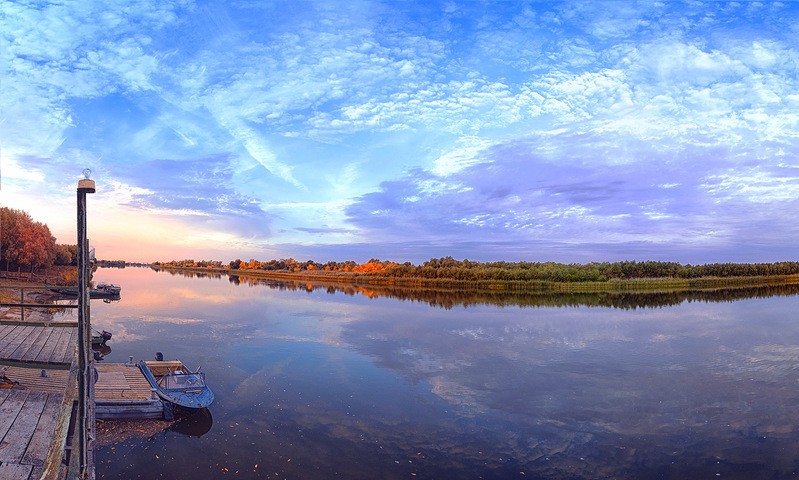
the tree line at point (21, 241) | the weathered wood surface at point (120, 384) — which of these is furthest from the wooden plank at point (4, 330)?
the tree line at point (21, 241)

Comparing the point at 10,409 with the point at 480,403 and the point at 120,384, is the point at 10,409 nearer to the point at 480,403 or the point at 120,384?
the point at 120,384

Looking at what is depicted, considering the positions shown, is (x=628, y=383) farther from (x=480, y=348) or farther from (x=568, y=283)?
(x=568, y=283)

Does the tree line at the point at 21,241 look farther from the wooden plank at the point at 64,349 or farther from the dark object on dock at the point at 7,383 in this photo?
the dark object on dock at the point at 7,383

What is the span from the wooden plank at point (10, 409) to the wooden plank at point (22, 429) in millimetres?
58

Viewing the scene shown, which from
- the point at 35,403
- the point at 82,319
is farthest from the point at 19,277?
the point at 82,319

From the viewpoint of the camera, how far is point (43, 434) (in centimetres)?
930

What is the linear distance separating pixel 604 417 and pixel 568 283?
209 feet

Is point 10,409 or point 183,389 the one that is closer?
point 10,409

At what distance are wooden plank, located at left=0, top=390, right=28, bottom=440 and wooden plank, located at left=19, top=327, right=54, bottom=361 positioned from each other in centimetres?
515

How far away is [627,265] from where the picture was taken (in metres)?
93.4

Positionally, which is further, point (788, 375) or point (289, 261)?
point (289, 261)

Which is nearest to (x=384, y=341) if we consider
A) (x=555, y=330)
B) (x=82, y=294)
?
(x=555, y=330)

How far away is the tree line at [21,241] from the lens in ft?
190

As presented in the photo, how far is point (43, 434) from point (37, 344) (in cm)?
1174
